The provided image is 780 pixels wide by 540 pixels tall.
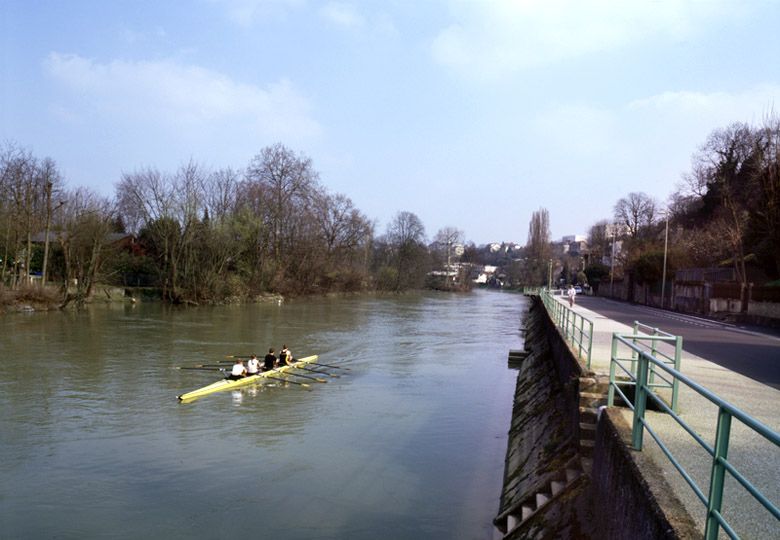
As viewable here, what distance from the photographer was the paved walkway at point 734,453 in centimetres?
421

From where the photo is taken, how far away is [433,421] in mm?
14445

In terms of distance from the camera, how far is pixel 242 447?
39.6 feet

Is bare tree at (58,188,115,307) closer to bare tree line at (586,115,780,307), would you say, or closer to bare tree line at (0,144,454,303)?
bare tree line at (0,144,454,303)

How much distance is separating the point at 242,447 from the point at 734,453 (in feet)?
29.8

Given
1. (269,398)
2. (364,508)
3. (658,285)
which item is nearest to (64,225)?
(269,398)

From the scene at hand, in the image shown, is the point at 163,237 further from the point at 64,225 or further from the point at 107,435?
the point at 107,435

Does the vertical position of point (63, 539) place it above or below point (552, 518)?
below

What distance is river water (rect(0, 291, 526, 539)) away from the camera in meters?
8.91

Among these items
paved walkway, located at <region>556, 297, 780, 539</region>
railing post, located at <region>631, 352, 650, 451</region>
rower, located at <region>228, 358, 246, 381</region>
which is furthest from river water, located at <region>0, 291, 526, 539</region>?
railing post, located at <region>631, 352, 650, 451</region>

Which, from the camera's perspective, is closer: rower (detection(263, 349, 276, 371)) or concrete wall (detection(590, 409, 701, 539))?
concrete wall (detection(590, 409, 701, 539))

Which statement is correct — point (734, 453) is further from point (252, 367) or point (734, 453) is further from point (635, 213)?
point (635, 213)

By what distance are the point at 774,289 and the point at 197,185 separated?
4304 centimetres

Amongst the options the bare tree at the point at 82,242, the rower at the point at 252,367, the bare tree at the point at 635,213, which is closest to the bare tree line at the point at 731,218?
the bare tree at the point at 635,213

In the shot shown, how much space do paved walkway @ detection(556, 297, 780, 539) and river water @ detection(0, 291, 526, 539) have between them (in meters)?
3.50
